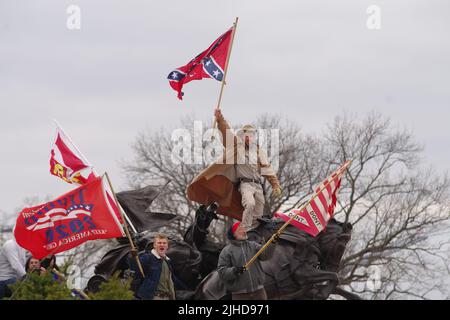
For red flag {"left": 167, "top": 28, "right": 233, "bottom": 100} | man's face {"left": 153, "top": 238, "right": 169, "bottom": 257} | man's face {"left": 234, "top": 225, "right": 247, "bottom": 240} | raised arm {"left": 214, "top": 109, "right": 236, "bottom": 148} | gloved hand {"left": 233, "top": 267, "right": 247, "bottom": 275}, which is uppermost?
red flag {"left": 167, "top": 28, "right": 233, "bottom": 100}

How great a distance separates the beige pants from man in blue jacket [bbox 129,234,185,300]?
5.72 feet

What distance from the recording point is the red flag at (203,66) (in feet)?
68.7

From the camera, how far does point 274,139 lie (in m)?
38.9

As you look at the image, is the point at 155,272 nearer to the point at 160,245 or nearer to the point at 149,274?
the point at 149,274

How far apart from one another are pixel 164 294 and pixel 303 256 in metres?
2.35

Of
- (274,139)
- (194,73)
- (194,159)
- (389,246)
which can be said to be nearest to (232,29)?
(194,73)

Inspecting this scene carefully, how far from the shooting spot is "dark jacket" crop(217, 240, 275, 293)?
677 inches

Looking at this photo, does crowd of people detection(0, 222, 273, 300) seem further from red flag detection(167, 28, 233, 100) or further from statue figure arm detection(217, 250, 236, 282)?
red flag detection(167, 28, 233, 100)

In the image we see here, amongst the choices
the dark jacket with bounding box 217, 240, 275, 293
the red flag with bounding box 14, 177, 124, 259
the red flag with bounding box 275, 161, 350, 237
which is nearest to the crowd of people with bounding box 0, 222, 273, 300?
the dark jacket with bounding box 217, 240, 275, 293

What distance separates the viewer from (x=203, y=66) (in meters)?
21.0

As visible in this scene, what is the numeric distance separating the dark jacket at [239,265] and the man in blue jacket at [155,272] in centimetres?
94

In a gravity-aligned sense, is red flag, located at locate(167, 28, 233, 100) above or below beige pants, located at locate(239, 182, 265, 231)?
above

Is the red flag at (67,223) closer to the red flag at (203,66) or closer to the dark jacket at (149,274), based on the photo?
the dark jacket at (149,274)

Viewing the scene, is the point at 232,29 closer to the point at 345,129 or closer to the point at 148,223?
the point at 148,223
